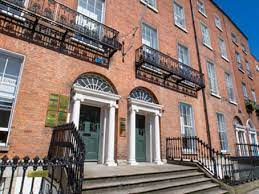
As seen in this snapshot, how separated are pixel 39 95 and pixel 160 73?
635 cm

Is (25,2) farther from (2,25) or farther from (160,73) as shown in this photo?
(160,73)

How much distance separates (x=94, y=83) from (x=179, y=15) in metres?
9.91

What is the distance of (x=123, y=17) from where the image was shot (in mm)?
9914

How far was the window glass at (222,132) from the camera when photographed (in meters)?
13.1

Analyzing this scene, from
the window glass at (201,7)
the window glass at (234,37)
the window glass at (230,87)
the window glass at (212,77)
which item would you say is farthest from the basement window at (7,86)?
the window glass at (234,37)

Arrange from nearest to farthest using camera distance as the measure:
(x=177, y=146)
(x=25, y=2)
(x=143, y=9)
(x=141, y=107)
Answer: (x=25, y=2)
(x=141, y=107)
(x=177, y=146)
(x=143, y=9)

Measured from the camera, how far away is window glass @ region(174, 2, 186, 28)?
13629 mm

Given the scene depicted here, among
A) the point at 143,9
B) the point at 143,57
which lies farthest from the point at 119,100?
the point at 143,9

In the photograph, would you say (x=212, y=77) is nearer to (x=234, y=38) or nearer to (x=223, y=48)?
(x=223, y=48)

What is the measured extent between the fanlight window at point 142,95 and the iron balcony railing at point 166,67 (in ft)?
3.96

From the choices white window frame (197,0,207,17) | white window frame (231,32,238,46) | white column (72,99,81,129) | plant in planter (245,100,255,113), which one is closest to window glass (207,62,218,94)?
white window frame (197,0,207,17)

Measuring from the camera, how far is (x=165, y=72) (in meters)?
10.5

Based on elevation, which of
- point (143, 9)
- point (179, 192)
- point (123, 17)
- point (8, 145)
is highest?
point (143, 9)

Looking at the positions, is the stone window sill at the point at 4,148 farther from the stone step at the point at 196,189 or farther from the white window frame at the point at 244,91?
the white window frame at the point at 244,91
